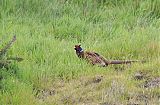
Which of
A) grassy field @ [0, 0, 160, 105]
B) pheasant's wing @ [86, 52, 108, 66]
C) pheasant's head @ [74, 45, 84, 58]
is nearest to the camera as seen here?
grassy field @ [0, 0, 160, 105]

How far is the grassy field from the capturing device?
4914 mm

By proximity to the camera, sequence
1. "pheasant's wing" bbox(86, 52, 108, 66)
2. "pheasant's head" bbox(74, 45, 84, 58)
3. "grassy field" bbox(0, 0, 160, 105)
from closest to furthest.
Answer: "grassy field" bbox(0, 0, 160, 105) → "pheasant's wing" bbox(86, 52, 108, 66) → "pheasant's head" bbox(74, 45, 84, 58)

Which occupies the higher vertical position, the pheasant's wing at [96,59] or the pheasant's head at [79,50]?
the pheasant's head at [79,50]

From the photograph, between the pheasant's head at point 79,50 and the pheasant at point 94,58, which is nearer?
the pheasant at point 94,58

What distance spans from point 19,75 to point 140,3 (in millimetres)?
2788

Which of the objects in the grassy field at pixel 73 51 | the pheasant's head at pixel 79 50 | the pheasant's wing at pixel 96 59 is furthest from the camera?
the pheasant's head at pixel 79 50

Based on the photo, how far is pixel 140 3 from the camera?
7.38 meters

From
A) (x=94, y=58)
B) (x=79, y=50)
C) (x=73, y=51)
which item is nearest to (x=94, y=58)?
(x=94, y=58)

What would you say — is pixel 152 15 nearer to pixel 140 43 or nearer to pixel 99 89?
pixel 140 43

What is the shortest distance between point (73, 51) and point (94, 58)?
41 centimetres

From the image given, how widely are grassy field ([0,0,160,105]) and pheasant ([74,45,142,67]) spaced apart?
7cm

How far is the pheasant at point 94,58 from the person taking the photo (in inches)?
221

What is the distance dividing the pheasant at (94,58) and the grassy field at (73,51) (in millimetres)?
69

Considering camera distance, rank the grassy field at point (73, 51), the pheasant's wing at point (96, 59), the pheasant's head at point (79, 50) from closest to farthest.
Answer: the grassy field at point (73, 51)
the pheasant's wing at point (96, 59)
the pheasant's head at point (79, 50)
